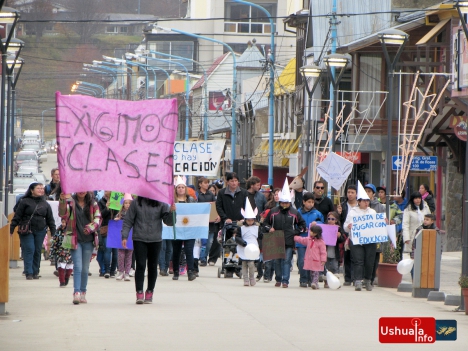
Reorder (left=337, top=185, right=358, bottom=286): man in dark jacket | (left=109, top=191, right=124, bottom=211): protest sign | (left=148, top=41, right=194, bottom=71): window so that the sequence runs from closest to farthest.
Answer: (left=337, top=185, right=358, bottom=286): man in dark jacket, (left=109, top=191, right=124, bottom=211): protest sign, (left=148, top=41, right=194, bottom=71): window

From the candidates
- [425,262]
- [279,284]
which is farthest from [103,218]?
[425,262]

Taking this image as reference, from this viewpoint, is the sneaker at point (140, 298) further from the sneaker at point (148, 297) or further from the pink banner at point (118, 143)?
the pink banner at point (118, 143)

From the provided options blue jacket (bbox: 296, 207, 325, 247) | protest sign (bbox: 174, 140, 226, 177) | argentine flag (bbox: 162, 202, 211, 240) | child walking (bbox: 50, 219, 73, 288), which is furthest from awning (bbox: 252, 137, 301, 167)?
child walking (bbox: 50, 219, 73, 288)

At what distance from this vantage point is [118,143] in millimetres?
13656

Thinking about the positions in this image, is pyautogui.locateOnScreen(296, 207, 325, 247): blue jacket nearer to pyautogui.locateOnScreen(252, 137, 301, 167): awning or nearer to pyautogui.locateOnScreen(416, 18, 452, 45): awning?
pyautogui.locateOnScreen(416, 18, 452, 45): awning

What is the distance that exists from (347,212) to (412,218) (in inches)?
53.0

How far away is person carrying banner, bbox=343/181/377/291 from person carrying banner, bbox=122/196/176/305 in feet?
15.3

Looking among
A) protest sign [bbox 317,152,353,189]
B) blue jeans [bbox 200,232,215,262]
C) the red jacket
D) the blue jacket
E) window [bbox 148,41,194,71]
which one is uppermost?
window [bbox 148,41,194,71]

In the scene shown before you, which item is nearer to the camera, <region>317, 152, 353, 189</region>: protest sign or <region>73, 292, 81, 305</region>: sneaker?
<region>73, 292, 81, 305</region>: sneaker

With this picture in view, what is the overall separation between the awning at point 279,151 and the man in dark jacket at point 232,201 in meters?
26.9

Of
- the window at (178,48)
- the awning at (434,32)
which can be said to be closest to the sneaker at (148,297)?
the awning at (434,32)

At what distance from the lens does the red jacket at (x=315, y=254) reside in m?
17.3

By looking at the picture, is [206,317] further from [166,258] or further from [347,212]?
[166,258]

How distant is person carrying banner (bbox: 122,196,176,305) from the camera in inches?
545
